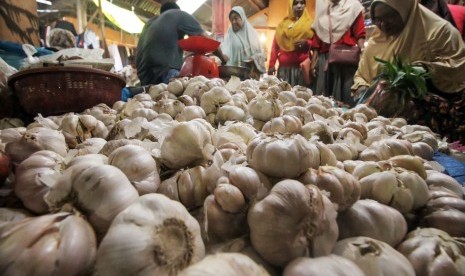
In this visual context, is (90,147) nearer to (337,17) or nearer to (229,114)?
(229,114)

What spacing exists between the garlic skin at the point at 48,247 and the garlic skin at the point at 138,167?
0.17 m

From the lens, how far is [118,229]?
1.56 ft

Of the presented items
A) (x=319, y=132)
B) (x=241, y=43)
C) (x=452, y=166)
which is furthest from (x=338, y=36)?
(x=319, y=132)

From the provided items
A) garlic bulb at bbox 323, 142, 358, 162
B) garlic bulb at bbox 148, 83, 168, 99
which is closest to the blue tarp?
garlic bulb at bbox 323, 142, 358, 162

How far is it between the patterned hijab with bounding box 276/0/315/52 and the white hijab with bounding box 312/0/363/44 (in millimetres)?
288

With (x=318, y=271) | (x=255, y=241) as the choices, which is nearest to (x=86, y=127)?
(x=255, y=241)

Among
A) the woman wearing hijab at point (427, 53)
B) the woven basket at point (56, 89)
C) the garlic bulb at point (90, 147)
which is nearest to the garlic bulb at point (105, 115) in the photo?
the woven basket at point (56, 89)

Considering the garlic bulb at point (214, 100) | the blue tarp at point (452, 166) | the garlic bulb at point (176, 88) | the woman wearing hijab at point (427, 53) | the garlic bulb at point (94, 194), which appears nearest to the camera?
the garlic bulb at point (94, 194)

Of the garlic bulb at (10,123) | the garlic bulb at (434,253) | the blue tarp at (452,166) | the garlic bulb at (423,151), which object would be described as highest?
the garlic bulb at (434,253)

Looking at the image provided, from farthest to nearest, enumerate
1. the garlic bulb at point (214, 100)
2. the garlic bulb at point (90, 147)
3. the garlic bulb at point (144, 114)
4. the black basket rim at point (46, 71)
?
the black basket rim at point (46, 71), the garlic bulb at point (214, 100), the garlic bulb at point (144, 114), the garlic bulb at point (90, 147)

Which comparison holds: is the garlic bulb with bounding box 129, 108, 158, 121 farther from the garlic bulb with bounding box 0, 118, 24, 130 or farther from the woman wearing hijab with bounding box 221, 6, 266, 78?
the woman wearing hijab with bounding box 221, 6, 266, 78

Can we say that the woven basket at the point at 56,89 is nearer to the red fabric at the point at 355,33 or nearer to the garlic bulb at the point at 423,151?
the garlic bulb at the point at 423,151

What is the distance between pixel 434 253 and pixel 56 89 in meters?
1.80

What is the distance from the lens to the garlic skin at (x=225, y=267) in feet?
1.38
